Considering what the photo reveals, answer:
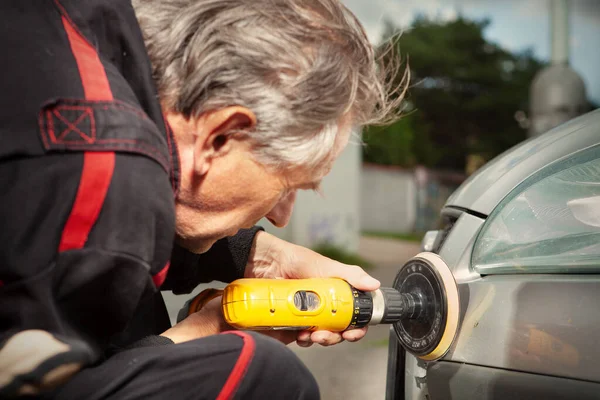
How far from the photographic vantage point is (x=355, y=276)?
67.1 inches

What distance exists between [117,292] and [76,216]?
162 mm

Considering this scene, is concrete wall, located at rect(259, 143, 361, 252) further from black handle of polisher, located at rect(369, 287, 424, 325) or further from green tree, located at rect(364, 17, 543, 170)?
green tree, located at rect(364, 17, 543, 170)

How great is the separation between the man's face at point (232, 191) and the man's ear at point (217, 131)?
15 millimetres

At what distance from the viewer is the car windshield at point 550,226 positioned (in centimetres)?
148

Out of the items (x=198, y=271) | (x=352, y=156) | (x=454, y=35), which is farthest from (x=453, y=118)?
(x=198, y=271)

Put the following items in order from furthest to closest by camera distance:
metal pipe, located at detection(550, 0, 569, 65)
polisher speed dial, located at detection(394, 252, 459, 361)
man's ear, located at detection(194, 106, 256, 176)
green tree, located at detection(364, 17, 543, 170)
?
green tree, located at detection(364, 17, 543, 170) < metal pipe, located at detection(550, 0, 569, 65) < polisher speed dial, located at detection(394, 252, 459, 361) < man's ear, located at detection(194, 106, 256, 176)

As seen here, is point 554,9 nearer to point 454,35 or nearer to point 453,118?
point 453,118

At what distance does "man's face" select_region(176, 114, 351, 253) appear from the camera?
4.24ft

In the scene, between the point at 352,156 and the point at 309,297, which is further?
the point at 352,156

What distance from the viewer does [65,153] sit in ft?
3.33

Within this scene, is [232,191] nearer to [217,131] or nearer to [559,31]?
[217,131]

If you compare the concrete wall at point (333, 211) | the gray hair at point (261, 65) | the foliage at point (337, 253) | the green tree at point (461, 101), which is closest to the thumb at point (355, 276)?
the gray hair at point (261, 65)

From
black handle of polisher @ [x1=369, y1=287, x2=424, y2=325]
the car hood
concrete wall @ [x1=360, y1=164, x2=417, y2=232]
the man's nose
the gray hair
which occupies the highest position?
the gray hair

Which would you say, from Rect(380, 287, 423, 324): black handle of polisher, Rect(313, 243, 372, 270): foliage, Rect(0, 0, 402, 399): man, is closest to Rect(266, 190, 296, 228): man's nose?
Rect(0, 0, 402, 399): man
